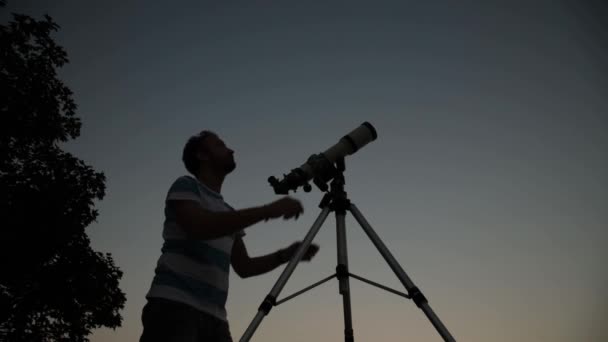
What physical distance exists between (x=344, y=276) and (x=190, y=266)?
1.14 meters

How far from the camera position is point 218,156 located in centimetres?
323

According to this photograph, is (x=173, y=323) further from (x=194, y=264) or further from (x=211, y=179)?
(x=211, y=179)

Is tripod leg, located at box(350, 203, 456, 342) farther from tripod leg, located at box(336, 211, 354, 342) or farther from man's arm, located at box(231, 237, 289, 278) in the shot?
man's arm, located at box(231, 237, 289, 278)

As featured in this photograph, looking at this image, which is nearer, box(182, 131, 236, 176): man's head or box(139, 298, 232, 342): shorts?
box(139, 298, 232, 342): shorts

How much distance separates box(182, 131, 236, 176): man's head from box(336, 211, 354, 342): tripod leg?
1115mm

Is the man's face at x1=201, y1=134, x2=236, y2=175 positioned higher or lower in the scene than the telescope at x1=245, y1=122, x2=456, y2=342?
higher

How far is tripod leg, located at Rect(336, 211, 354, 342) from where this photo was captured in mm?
2771

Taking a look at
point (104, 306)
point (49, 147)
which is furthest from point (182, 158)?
point (49, 147)

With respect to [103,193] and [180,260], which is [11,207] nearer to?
[103,193]

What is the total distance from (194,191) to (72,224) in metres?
10.4

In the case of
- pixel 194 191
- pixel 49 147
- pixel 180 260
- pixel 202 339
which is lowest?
pixel 202 339

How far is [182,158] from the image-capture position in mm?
3572

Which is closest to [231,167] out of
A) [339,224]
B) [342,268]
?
[339,224]

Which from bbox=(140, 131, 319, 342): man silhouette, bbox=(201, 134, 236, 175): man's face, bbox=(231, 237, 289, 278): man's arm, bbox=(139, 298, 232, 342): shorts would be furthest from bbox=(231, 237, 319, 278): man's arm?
bbox=(139, 298, 232, 342): shorts
